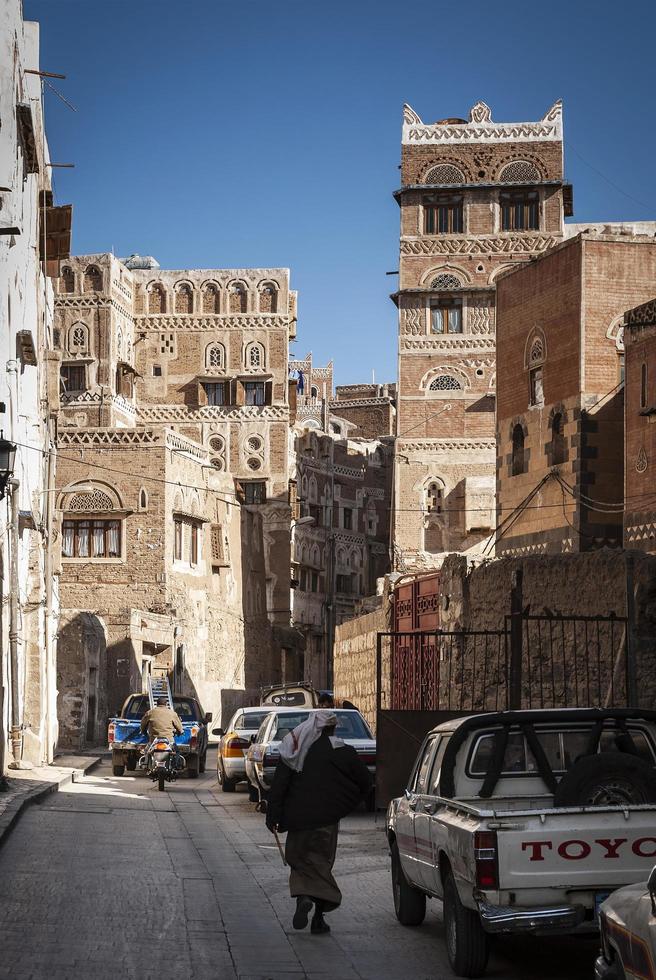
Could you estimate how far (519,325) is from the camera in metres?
36.1

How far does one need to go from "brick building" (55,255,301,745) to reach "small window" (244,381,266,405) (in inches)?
3.1

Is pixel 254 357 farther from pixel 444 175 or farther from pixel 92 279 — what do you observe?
pixel 444 175

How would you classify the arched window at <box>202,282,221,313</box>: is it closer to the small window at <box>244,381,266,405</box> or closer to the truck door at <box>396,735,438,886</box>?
the small window at <box>244,381,266,405</box>

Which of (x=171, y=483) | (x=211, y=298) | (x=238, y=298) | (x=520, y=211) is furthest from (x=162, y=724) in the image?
(x=211, y=298)

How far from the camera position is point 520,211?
6594 cm

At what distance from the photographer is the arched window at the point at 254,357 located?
6825 centimetres

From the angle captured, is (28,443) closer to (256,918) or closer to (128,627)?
(128,627)

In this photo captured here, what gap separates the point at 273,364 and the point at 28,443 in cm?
3663

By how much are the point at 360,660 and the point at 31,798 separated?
674 inches

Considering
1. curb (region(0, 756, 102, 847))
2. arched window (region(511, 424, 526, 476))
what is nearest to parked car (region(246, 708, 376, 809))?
curb (region(0, 756, 102, 847))

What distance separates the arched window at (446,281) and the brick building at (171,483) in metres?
7.44

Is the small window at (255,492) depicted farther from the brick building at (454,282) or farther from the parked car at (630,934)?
the parked car at (630,934)

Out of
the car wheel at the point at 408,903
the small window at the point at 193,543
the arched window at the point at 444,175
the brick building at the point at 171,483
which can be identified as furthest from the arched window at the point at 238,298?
the car wheel at the point at 408,903

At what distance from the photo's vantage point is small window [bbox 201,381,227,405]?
225 ft
